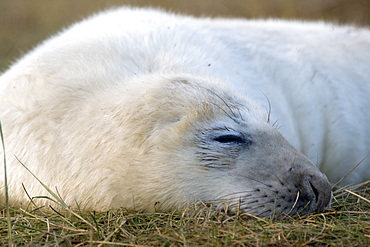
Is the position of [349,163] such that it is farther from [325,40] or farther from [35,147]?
[35,147]

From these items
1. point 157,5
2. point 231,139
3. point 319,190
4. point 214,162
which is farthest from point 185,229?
point 157,5

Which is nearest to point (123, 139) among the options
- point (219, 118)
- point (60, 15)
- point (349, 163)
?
point (219, 118)

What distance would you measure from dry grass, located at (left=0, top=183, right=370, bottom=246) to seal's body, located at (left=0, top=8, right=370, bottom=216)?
6cm

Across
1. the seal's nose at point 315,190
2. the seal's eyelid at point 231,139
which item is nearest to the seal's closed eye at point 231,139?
the seal's eyelid at point 231,139

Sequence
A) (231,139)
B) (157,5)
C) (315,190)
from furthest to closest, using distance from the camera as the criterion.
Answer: (157,5) → (231,139) → (315,190)

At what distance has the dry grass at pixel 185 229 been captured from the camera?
218 cm

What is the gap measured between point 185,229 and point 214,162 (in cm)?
34

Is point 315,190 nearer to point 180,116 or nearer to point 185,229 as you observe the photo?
point 185,229

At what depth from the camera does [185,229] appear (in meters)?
2.29

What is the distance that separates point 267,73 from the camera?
144 inches

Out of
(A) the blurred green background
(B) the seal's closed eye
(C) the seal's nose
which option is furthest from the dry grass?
(A) the blurred green background

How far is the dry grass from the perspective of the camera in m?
2.18

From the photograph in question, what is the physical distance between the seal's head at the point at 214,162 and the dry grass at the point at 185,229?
6cm

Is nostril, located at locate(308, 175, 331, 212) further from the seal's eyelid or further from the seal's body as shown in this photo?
the seal's eyelid
